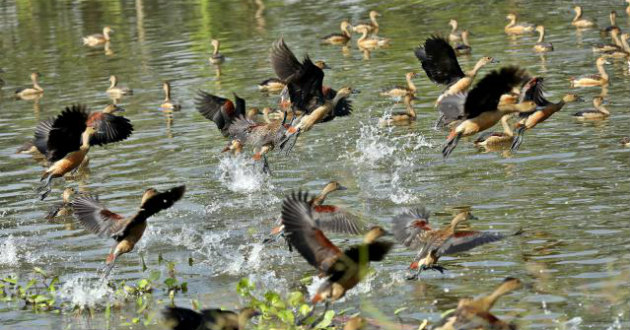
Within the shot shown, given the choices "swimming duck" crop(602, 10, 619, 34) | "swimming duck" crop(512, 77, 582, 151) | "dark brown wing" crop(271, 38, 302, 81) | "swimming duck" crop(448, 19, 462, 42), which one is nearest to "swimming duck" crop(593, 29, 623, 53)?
"swimming duck" crop(602, 10, 619, 34)

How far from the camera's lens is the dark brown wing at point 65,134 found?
45.8ft

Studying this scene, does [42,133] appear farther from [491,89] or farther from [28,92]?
[28,92]

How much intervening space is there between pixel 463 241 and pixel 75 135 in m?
5.55

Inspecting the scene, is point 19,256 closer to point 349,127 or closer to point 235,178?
point 235,178

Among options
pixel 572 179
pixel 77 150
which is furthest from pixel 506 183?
pixel 77 150

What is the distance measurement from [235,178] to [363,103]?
16.7ft

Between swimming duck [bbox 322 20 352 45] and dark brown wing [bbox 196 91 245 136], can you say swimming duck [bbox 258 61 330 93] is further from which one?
swimming duck [bbox 322 20 352 45]

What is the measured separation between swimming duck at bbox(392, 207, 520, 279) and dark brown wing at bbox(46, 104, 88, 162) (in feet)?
13.3

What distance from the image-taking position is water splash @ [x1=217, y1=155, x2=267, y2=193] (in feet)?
56.9

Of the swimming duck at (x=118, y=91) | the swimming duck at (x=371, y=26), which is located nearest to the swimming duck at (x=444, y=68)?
the swimming duck at (x=118, y=91)

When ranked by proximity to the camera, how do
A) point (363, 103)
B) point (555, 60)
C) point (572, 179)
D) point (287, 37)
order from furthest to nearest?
point (287, 37) < point (555, 60) < point (363, 103) < point (572, 179)

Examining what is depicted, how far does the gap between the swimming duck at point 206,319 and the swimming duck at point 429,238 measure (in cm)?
258

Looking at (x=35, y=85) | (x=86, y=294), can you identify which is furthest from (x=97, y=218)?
(x=35, y=85)

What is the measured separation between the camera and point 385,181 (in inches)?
661
